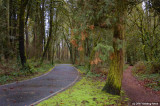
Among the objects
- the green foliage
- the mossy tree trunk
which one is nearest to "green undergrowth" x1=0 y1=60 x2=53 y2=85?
the green foliage

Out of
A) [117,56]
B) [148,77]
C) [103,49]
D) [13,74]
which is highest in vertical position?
[103,49]

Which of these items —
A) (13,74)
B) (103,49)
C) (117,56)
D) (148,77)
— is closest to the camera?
(103,49)

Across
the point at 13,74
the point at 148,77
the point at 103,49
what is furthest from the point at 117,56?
the point at 13,74

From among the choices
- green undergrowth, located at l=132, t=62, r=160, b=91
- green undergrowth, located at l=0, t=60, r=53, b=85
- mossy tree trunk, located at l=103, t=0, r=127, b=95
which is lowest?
green undergrowth, located at l=132, t=62, r=160, b=91

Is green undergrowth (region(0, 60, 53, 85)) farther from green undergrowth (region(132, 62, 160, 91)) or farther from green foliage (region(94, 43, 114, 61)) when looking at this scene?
green undergrowth (region(132, 62, 160, 91))

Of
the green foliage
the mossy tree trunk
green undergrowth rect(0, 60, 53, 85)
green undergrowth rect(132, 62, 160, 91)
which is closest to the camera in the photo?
the green foliage

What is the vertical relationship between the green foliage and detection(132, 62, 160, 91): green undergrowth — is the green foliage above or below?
above

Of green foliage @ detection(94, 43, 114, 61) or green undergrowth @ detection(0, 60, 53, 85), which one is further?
green undergrowth @ detection(0, 60, 53, 85)

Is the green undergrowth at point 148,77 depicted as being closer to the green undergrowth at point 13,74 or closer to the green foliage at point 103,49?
the green foliage at point 103,49

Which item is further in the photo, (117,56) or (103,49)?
(117,56)

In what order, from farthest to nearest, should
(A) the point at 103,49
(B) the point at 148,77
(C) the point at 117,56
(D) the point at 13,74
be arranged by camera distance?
(B) the point at 148,77 < (D) the point at 13,74 < (C) the point at 117,56 < (A) the point at 103,49

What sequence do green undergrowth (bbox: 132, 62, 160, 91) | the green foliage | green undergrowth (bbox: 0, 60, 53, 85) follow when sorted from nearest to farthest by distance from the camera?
the green foliage
green undergrowth (bbox: 132, 62, 160, 91)
green undergrowth (bbox: 0, 60, 53, 85)

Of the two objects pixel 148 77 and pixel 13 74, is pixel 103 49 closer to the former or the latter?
pixel 148 77

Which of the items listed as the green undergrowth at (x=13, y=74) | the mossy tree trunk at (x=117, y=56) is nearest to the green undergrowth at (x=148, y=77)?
the mossy tree trunk at (x=117, y=56)
